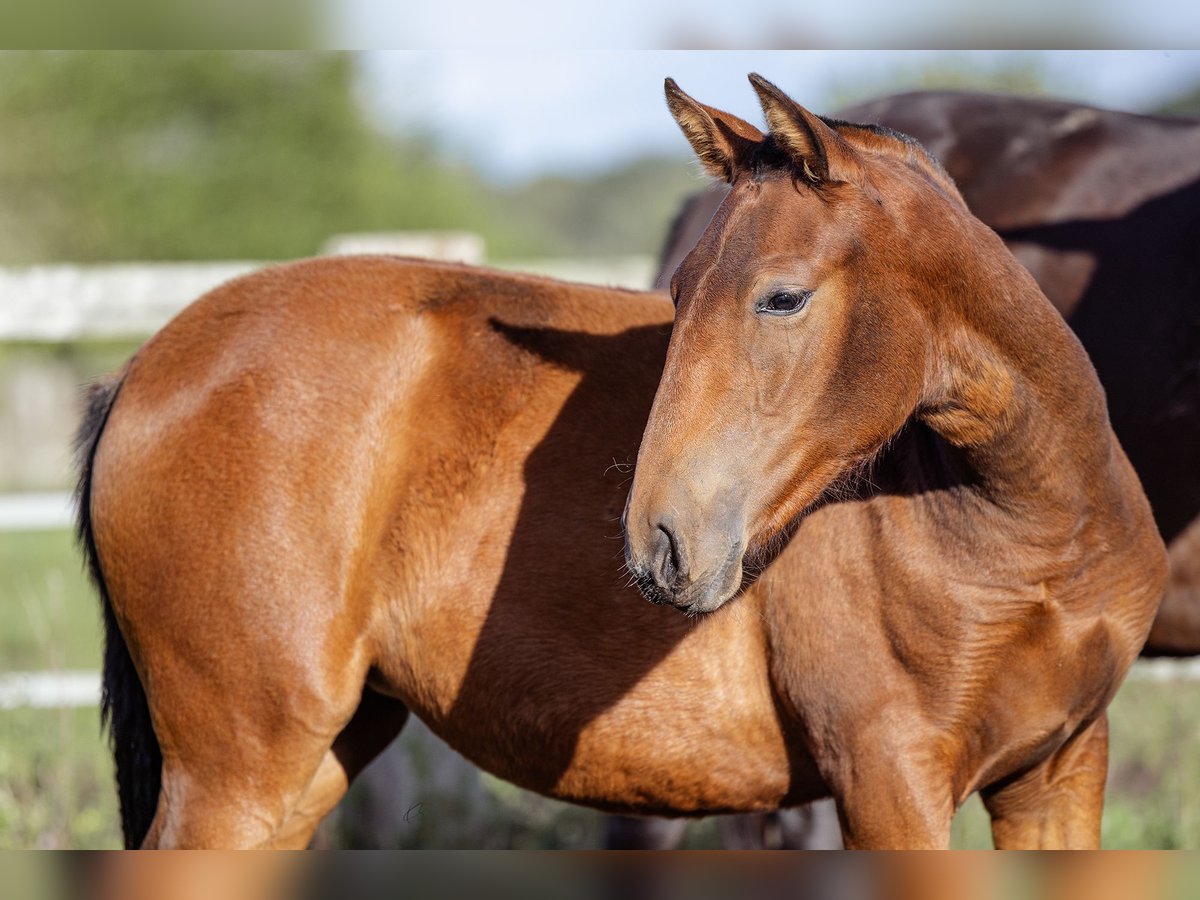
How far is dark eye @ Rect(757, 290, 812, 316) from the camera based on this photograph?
2.01 metres

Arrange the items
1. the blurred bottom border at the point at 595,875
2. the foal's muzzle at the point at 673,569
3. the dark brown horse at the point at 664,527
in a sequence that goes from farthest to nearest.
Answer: the dark brown horse at the point at 664,527
the foal's muzzle at the point at 673,569
the blurred bottom border at the point at 595,875

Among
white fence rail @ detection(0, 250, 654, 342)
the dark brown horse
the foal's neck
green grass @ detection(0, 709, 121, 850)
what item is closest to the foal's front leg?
the dark brown horse

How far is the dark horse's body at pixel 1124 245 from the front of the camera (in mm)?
3557

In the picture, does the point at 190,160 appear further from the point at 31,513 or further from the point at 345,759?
the point at 345,759

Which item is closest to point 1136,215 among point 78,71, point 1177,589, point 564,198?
point 1177,589

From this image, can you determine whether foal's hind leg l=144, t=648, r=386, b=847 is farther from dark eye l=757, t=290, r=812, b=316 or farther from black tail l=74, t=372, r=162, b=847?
dark eye l=757, t=290, r=812, b=316

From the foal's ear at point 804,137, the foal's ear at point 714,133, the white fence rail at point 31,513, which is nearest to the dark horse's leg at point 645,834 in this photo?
the white fence rail at point 31,513

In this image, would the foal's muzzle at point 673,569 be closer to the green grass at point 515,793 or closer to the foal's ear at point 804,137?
the foal's ear at point 804,137

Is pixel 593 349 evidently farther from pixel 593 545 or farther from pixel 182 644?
pixel 182 644

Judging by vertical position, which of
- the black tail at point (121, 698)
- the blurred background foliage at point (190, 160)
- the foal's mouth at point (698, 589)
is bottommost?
the blurred background foliage at point (190, 160)

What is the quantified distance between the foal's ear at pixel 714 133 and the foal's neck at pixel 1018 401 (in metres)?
0.46

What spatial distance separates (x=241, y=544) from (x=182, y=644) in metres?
0.27

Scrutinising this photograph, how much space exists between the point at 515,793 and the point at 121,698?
2.31 metres

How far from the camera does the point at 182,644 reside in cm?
277
